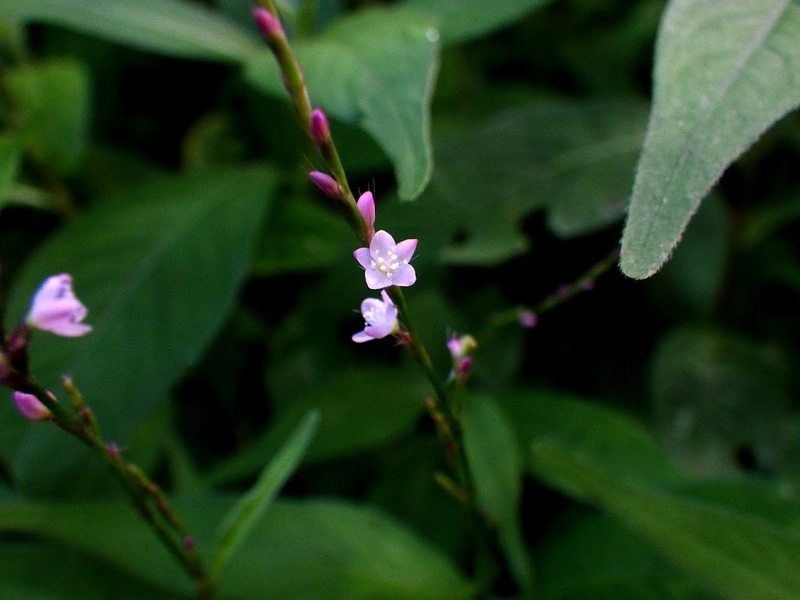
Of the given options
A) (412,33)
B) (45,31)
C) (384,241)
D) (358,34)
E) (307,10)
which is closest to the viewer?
(384,241)

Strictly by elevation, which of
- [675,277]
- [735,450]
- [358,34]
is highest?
[358,34]

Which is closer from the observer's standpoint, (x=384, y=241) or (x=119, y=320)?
(x=384, y=241)

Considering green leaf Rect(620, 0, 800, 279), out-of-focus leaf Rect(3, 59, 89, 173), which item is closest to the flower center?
green leaf Rect(620, 0, 800, 279)

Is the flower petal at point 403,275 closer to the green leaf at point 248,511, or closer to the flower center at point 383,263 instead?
the flower center at point 383,263

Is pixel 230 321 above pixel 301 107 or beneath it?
beneath

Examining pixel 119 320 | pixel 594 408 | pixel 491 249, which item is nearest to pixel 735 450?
pixel 594 408

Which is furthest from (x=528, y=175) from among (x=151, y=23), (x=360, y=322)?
(x=151, y=23)

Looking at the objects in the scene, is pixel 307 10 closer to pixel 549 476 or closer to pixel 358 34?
pixel 358 34

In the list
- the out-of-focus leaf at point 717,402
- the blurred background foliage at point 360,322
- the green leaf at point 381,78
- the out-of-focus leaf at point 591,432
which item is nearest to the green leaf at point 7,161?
the blurred background foliage at point 360,322
